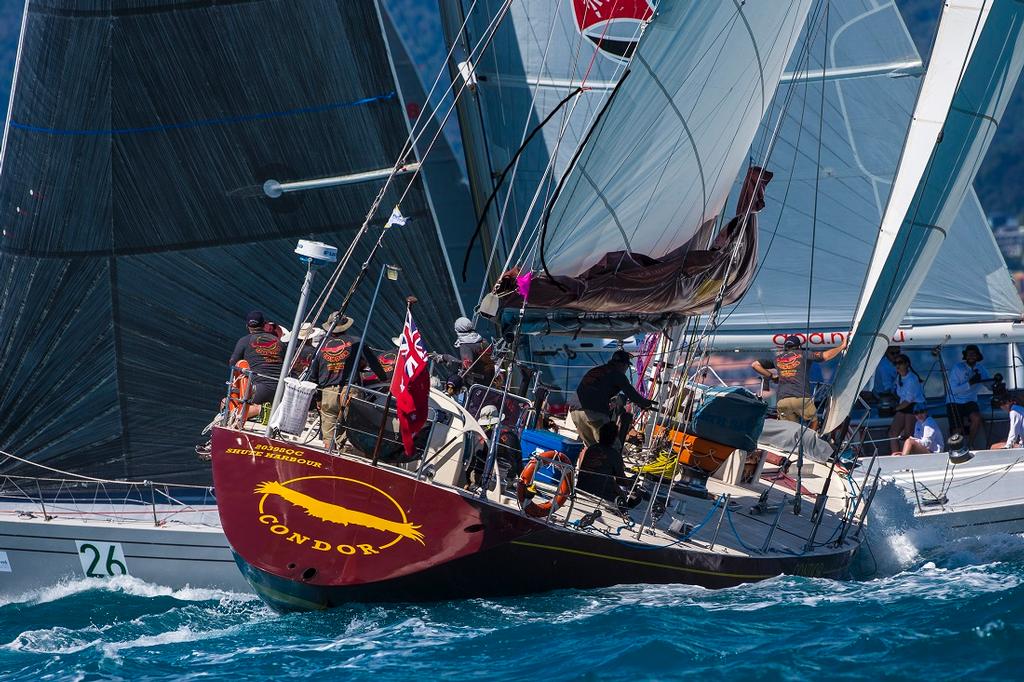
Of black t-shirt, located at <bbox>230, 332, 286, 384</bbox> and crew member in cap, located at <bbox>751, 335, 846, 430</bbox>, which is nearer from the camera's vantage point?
black t-shirt, located at <bbox>230, 332, 286, 384</bbox>

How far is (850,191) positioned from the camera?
15.3 m

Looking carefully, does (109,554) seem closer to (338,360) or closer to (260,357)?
(260,357)

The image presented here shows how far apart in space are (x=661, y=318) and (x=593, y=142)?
1624 mm

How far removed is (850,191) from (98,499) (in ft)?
27.7

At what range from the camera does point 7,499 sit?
11.8 metres

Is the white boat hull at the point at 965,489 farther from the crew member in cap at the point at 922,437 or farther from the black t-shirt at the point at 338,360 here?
the black t-shirt at the point at 338,360

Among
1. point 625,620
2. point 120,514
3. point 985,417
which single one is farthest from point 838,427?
point 120,514

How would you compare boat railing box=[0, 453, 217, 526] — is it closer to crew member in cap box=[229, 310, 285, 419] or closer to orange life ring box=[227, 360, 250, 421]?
orange life ring box=[227, 360, 250, 421]

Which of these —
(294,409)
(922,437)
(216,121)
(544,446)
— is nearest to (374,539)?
(294,409)

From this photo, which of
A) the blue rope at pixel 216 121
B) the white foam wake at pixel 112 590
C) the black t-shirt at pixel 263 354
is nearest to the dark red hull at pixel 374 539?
the black t-shirt at pixel 263 354

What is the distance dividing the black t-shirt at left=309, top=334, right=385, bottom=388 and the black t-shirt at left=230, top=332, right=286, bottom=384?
21.5 inches

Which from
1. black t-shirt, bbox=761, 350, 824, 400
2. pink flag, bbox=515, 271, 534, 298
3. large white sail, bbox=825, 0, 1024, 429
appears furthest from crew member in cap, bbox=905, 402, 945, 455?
pink flag, bbox=515, 271, 534, 298

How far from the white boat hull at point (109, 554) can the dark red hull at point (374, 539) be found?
2151 mm

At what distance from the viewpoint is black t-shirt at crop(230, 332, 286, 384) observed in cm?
1051
